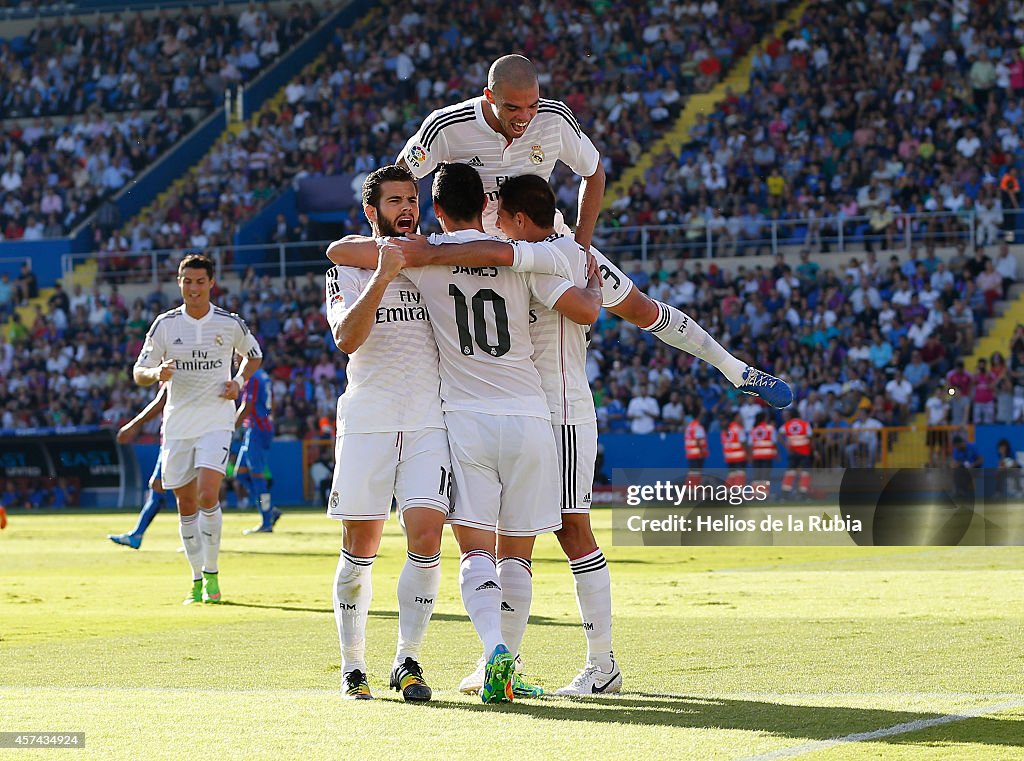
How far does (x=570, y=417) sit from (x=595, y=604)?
845mm

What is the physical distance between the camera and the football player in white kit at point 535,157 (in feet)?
24.5

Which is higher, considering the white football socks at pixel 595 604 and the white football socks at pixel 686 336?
the white football socks at pixel 686 336

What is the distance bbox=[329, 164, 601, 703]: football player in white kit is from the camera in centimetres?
680

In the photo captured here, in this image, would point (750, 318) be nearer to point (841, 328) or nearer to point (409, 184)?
point (841, 328)

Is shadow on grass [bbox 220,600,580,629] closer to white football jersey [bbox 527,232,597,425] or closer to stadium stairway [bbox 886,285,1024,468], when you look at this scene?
white football jersey [bbox 527,232,597,425]

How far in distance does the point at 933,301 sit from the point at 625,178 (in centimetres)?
896

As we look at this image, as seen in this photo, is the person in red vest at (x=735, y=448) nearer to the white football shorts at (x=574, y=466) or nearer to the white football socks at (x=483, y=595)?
the white football shorts at (x=574, y=466)

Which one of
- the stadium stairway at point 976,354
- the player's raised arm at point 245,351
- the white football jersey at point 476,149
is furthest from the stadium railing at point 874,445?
the white football jersey at point 476,149

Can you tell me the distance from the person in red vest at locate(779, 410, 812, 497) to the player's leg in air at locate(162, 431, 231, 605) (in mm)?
14667

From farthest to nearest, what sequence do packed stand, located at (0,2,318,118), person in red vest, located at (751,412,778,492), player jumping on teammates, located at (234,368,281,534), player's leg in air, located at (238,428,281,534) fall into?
packed stand, located at (0,2,318,118), person in red vest, located at (751,412,778,492), player's leg in air, located at (238,428,281,534), player jumping on teammates, located at (234,368,281,534)

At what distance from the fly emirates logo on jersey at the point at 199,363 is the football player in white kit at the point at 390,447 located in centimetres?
590

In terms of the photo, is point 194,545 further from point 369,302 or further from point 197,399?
point 369,302

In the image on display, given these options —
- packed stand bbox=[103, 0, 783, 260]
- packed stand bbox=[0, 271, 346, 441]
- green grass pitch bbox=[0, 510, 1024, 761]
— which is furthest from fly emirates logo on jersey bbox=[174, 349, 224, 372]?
packed stand bbox=[103, 0, 783, 260]

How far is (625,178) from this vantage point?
35.0m
